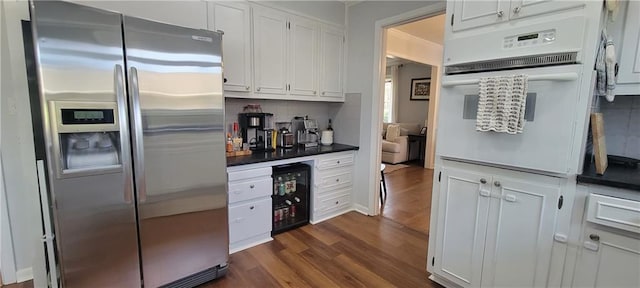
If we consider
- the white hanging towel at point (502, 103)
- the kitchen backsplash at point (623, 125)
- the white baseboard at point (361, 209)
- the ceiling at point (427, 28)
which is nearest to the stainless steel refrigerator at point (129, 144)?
the white hanging towel at point (502, 103)

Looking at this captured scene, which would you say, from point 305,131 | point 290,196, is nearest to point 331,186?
point 290,196

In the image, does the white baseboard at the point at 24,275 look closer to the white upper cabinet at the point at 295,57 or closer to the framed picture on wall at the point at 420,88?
the white upper cabinet at the point at 295,57

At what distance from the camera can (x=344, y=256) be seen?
7.79 feet

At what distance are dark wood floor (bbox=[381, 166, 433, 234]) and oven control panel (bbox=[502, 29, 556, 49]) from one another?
78.1 inches

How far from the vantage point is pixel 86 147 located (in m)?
1.46

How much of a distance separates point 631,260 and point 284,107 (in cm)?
285

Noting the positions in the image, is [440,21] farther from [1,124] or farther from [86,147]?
[1,124]

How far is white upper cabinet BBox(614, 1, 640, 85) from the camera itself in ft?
4.62

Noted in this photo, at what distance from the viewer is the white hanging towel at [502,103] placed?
1.41 meters

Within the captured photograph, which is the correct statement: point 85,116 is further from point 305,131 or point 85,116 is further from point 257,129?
point 305,131

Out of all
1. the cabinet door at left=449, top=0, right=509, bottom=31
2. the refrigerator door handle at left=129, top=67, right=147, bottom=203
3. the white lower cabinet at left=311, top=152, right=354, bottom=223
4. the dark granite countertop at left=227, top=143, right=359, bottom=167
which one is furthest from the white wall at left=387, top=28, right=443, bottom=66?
the refrigerator door handle at left=129, top=67, right=147, bottom=203

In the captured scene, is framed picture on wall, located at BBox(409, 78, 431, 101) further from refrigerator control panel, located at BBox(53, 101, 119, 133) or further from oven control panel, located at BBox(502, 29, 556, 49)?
refrigerator control panel, located at BBox(53, 101, 119, 133)

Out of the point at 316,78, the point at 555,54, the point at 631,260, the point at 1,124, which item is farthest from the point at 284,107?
the point at 631,260

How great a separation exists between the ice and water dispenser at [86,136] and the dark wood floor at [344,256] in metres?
1.11
